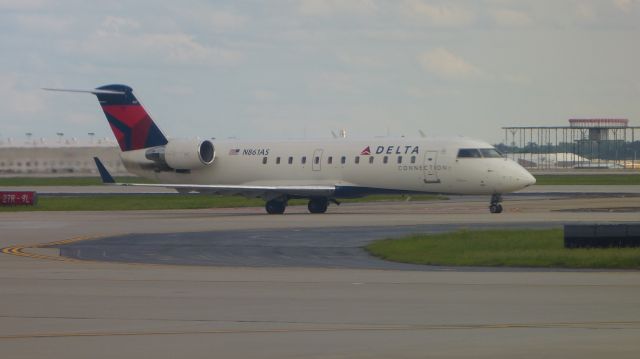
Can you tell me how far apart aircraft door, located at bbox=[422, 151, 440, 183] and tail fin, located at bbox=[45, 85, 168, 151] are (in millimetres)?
13248

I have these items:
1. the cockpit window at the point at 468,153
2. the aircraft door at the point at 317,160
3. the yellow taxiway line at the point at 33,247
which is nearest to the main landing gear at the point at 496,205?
the cockpit window at the point at 468,153

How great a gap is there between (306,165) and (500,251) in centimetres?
2429

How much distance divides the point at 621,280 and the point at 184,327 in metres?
9.59

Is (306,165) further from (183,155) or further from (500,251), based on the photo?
(500,251)

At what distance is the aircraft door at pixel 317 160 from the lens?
52.4 metres

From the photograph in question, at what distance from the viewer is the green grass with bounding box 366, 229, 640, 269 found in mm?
26250

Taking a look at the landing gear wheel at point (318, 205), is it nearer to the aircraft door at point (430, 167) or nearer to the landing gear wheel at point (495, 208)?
the aircraft door at point (430, 167)

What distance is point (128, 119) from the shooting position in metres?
55.8

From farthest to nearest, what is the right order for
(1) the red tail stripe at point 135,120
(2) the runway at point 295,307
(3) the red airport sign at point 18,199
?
(3) the red airport sign at point 18,199
(1) the red tail stripe at point 135,120
(2) the runway at point 295,307

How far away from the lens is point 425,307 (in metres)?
18.6

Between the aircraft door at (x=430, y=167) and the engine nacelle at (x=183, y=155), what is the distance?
35.8 feet

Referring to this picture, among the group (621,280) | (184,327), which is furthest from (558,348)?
(621,280)

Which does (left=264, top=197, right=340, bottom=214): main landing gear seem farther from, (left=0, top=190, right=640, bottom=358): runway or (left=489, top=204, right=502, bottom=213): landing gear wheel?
(left=0, top=190, right=640, bottom=358): runway

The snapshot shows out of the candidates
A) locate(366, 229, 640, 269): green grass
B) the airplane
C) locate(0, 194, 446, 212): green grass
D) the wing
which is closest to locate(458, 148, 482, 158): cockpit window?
the airplane
